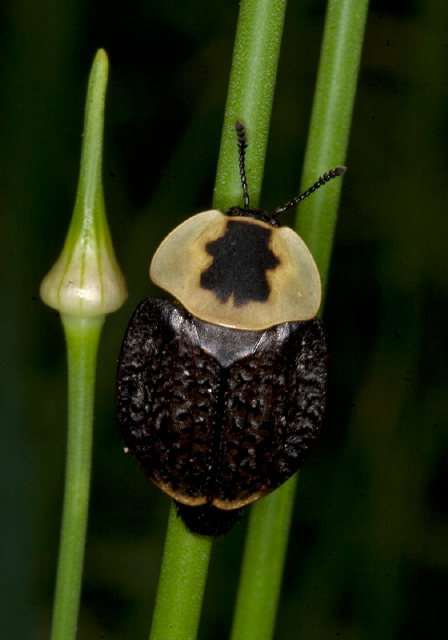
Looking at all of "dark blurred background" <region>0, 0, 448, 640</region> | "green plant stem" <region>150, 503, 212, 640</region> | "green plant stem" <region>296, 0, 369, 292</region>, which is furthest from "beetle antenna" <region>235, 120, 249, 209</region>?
"dark blurred background" <region>0, 0, 448, 640</region>

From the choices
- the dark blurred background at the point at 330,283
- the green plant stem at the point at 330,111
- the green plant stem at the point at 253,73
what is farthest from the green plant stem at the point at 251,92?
the dark blurred background at the point at 330,283

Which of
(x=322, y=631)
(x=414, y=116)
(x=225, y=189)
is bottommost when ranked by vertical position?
(x=322, y=631)

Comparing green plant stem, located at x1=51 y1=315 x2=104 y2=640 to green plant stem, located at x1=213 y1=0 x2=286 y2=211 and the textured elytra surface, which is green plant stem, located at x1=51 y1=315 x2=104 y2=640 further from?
green plant stem, located at x1=213 y1=0 x2=286 y2=211

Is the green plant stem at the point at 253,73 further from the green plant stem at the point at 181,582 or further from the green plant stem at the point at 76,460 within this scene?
the green plant stem at the point at 181,582

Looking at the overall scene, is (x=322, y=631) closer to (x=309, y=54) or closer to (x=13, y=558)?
(x=13, y=558)

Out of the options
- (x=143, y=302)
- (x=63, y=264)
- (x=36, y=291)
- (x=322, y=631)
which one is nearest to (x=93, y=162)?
(x=63, y=264)
